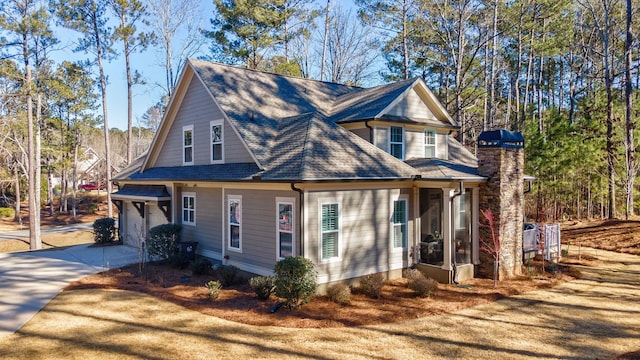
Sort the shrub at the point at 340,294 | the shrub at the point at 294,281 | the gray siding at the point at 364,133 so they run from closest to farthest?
the shrub at the point at 294,281 → the shrub at the point at 340,294 → the gray siding at the point at 364,133

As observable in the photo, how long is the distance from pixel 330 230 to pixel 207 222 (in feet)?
17.9

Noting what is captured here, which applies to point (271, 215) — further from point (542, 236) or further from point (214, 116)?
point (542, 236)

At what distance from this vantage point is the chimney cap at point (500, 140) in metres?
12.4

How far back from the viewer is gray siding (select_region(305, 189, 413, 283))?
10336 mm

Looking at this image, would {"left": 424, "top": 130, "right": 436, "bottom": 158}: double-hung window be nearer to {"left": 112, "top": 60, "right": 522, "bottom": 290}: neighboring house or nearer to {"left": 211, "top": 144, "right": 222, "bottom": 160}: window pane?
{"left": 112, "top": 60, "right": 522, "bottom": 290}: neighboring house

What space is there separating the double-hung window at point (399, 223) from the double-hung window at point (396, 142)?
107 inches

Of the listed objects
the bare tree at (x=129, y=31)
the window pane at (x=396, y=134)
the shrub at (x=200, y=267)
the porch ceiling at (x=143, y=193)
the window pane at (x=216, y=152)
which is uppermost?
the bare tree at (x=129, y=31)

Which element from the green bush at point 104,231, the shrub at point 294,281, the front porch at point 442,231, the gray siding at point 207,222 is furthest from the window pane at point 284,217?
the green bush at point 104,231

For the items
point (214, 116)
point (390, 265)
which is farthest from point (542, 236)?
point (214, 116)

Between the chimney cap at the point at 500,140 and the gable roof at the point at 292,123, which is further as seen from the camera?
the chimney cap at the point at 500,140

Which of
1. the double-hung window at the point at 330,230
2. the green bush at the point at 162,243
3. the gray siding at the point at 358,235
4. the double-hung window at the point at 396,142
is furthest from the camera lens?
the double-hung window at the point at 396,142

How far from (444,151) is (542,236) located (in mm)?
4958

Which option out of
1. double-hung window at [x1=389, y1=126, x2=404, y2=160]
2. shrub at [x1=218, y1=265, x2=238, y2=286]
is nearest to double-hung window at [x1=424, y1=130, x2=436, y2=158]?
double-hung window at [x1=389, y1=126, x2=404, y2=160]

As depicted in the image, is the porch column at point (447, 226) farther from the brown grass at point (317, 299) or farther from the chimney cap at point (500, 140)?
the chimney cap at point (500, 140)
